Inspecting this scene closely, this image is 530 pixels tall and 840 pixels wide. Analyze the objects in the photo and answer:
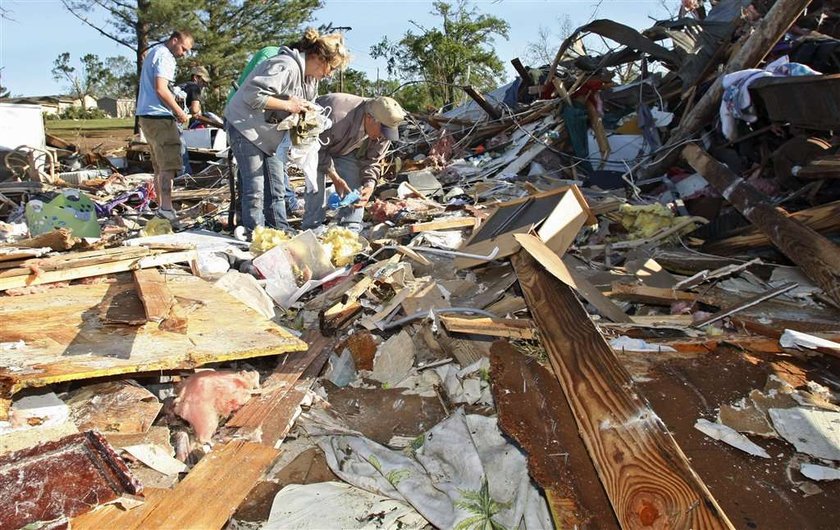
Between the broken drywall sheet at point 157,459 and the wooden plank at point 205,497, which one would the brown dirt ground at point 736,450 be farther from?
the broken drywall sheet at point 157,459

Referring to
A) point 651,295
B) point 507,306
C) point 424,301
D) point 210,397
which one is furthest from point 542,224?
point 210,397

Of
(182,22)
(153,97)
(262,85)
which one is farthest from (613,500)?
(182,22)

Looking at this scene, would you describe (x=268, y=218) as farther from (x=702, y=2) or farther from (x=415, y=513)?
(x=702, y=2)

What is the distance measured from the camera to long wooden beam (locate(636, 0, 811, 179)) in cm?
445

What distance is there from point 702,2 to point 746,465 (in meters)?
7.76

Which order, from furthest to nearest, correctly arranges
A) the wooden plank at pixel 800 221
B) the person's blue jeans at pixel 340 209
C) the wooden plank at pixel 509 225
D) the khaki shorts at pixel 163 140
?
the khaki shorts at pixel 163 140 → the person's blue jeans at pixel 340 209 → the wooden plank at pixel 800 221 → the wooden plank at pixel 509 225

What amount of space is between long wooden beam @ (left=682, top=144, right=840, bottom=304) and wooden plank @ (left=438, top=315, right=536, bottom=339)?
167 cm

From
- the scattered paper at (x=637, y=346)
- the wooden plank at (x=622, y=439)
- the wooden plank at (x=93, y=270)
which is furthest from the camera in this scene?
the wooden plank at (x=93, y=270)

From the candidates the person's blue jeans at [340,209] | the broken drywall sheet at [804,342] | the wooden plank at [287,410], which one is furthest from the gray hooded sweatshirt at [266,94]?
the broken drywall sheet at [804,342]

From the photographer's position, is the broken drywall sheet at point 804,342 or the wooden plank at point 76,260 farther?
the wooden plank at point 76,260

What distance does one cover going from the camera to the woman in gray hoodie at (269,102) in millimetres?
3979

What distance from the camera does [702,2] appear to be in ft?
25.1

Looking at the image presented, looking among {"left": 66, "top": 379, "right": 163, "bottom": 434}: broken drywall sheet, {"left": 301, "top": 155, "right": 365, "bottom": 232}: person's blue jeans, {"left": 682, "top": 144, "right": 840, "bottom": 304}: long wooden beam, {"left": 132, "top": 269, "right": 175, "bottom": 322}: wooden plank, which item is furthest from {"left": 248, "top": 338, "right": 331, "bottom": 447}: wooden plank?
{"left": 682, "top": 144, "right": 840, "bottom": 304}: long wooden beam

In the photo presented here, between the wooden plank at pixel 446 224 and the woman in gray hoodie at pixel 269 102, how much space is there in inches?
47.4
